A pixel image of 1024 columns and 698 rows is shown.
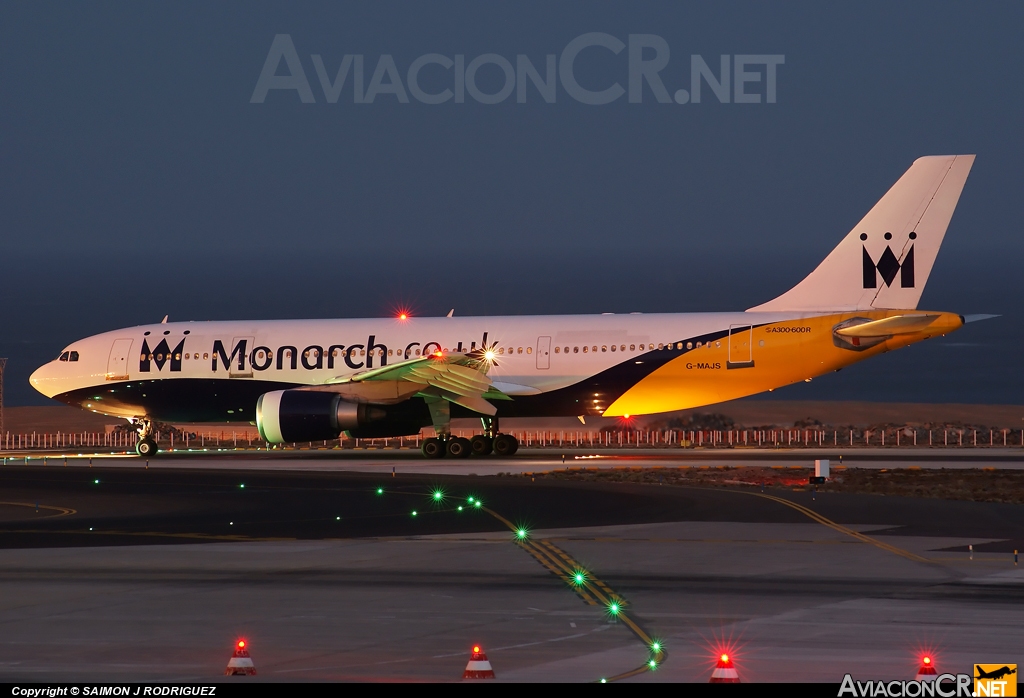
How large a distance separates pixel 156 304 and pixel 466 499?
538 ft

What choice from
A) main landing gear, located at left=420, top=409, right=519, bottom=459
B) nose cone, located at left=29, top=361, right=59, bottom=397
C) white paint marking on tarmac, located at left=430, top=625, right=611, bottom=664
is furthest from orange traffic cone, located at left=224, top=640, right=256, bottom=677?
nose cone, located at left=29, top=361, right=59, bottom=397

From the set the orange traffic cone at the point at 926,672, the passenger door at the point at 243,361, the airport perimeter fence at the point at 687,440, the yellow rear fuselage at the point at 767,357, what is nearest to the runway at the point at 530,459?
the yellow rear fuselage at the point at 767,357

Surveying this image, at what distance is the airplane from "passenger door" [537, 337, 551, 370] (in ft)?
0.12

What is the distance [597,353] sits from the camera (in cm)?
3703

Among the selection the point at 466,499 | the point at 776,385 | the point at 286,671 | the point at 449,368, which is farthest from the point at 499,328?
the point at 286,671

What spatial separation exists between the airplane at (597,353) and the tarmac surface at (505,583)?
8205 millimetres

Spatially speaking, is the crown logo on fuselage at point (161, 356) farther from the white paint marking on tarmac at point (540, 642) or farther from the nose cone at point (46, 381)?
the white paint marking on tarmac at point (540, 642)

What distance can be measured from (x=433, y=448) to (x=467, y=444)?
94cm

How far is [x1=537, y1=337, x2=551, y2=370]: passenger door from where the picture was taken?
37.4 meters

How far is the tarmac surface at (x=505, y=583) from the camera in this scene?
1220 cm

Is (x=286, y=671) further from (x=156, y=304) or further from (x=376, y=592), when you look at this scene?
(x=156, y=304)

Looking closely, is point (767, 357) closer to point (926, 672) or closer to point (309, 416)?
point (309, 416)

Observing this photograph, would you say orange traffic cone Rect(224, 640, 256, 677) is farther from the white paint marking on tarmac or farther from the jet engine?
the jet engine

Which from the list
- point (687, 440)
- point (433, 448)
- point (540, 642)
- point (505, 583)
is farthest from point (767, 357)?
point (540, 642)
